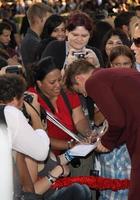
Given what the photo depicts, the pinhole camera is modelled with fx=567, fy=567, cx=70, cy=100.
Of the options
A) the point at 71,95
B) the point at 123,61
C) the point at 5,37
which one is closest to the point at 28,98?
the point at 71,95

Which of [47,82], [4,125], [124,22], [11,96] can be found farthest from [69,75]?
[124,22]

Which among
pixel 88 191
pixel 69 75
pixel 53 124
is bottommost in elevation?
pixel 88 191

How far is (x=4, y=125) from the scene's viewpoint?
104 inches

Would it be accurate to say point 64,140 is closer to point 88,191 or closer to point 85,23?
point 88,191

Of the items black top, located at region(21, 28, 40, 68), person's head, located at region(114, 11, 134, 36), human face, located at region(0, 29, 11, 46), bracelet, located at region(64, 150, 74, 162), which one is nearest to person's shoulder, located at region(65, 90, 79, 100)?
bracelet, located at region(64, 150, 74, 162)

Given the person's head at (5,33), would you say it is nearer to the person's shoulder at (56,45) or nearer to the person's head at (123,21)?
the person's head at (123,21)

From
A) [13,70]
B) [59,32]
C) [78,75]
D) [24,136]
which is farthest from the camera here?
[59,32]

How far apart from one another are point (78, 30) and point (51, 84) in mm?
996

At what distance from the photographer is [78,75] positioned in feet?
13.9

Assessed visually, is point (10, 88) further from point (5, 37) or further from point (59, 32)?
point (5, 37)

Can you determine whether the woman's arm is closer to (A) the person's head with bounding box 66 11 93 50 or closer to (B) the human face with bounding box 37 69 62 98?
(B) the human face with bounding box 37 69 62 98

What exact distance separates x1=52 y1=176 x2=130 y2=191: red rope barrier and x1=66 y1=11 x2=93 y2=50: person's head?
156 centimetres

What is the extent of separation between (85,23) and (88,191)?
1.92m

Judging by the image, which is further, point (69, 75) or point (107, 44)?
point (107, 44)
